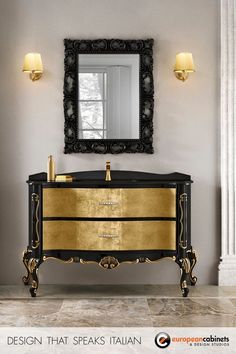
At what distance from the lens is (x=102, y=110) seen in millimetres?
5348

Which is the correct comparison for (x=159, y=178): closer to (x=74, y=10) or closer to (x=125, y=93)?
(x=125, y=93)

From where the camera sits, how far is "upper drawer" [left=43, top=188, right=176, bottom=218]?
485 centimetres

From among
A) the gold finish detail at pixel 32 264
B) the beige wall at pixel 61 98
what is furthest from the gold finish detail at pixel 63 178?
the gold finish detail at pixel 32 264

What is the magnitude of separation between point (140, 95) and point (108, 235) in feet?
4.05

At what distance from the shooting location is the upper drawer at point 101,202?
15.9 feet

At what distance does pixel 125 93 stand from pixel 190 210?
3.54 ft

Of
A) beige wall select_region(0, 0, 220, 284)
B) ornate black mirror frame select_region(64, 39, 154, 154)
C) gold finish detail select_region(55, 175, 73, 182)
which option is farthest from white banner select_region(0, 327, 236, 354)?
ornate black mirror frame select_region(64, 39, 154, 154)

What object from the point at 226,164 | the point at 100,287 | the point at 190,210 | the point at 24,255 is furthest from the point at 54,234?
the point at 226,164

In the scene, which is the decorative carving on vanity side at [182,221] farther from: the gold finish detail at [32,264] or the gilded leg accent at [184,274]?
the gold finish detail at [32,264]

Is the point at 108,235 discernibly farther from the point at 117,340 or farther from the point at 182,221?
the point at 117,340

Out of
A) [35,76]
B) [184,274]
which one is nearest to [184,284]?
[184,274]

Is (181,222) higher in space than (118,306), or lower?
higher

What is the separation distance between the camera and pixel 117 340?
3.77 m

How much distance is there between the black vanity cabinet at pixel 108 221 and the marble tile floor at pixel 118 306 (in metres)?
0.29
